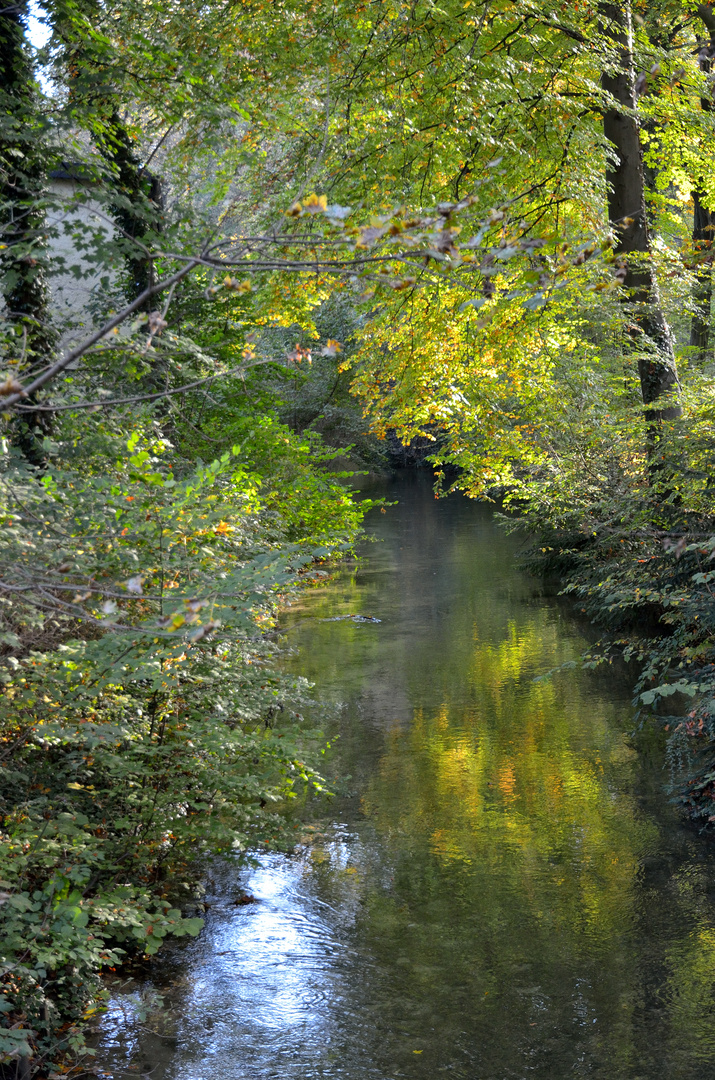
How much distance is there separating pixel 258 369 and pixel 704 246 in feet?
22.8

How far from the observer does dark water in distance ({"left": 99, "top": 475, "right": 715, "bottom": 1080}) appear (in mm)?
4938

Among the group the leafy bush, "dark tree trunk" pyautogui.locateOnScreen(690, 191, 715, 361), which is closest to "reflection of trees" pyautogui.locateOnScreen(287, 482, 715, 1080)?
the leafy bush

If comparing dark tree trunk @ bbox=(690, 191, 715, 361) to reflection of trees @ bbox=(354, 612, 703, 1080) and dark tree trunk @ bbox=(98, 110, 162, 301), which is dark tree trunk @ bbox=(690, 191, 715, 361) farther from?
dark tree trunk @ bbox=(98, 110, 162, 301)

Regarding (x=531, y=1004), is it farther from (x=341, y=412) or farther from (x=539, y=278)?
(x=341, y=412)

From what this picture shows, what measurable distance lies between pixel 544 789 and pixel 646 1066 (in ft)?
12.7

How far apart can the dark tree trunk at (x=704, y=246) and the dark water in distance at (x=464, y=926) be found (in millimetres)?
5723

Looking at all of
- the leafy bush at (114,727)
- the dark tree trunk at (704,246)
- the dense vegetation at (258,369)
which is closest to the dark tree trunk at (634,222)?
the dense vegetation at (258,369)

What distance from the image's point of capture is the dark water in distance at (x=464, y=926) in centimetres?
494

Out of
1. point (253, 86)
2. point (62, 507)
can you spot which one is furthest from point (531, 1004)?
point (253, 86)

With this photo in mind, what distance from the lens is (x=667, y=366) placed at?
1116 centimetres

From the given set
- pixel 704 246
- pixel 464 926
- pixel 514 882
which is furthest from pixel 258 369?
pixel 464 926

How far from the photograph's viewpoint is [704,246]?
42.2 ft

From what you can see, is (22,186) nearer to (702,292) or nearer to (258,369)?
(258,369)

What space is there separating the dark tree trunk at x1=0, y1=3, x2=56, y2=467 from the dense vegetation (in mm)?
41
